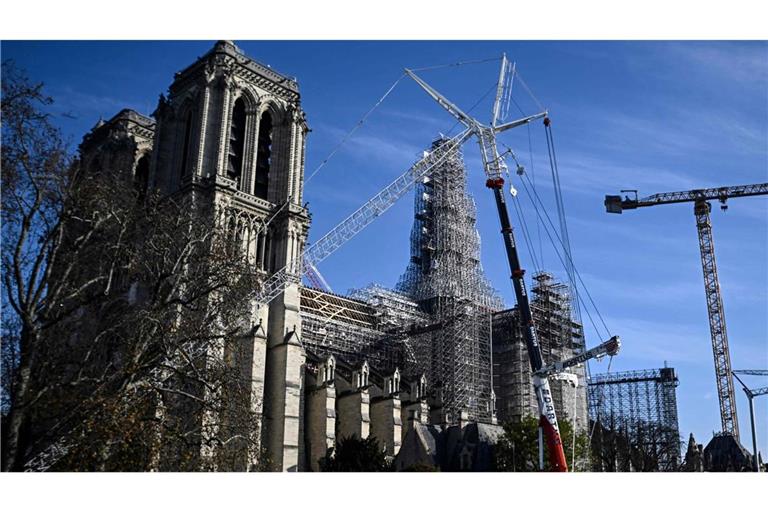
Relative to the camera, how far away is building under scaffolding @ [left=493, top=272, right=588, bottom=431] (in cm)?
7400

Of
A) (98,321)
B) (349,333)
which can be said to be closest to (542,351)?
(349,333)

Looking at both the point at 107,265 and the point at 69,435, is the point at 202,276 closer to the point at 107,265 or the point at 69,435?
the point at 107,265

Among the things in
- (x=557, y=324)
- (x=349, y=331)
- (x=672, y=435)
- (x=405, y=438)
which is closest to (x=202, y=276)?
(x=405, y=438)

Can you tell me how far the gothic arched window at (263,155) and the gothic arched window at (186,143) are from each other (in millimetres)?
5239

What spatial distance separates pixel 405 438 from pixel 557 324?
2402cm

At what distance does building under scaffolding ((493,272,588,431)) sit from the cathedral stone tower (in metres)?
23.6

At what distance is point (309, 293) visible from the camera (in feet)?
245

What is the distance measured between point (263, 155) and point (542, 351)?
32492mm

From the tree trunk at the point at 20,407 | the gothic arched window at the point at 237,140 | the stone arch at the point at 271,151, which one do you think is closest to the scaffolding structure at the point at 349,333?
the stone arch at the point at 271,151

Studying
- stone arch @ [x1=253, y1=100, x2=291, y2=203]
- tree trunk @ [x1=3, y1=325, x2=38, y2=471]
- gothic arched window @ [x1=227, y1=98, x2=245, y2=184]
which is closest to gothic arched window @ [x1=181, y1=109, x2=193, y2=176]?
gothic arched window @ [x1=227, y1=98, x2=245, y2=184]

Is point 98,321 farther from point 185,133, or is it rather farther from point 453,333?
point 453,333

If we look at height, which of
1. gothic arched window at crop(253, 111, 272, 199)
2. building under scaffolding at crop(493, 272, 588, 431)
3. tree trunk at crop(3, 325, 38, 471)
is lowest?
tree trunk at crop(3, 325, 38, 471)

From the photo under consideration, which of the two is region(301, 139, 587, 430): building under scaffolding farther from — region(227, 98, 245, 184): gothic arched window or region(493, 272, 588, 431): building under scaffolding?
region(227, 98, 245, 184): gothic arched window

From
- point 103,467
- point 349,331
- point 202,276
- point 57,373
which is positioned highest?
point 349,331
